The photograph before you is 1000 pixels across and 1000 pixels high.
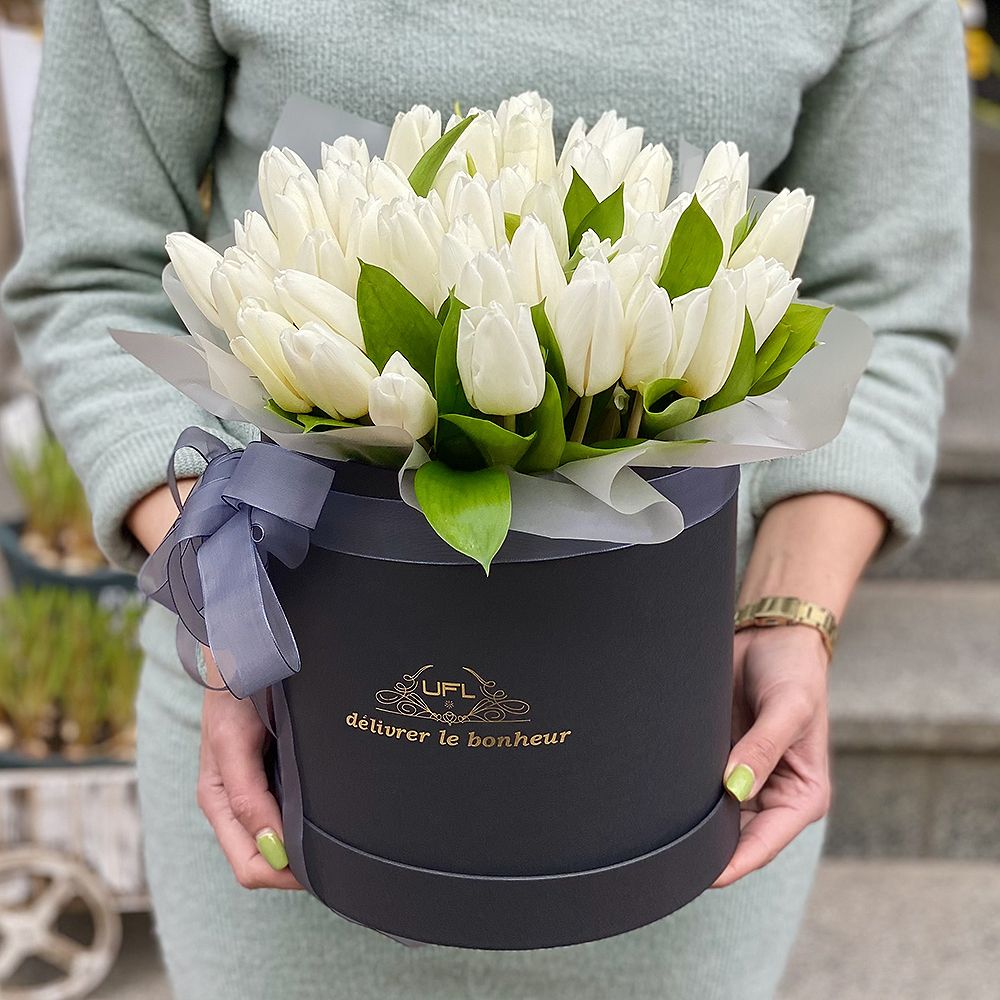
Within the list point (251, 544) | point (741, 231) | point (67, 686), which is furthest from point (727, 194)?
point (67, 686)

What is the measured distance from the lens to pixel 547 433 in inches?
18.0

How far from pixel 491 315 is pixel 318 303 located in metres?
0.07

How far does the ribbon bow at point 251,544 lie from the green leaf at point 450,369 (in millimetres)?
61

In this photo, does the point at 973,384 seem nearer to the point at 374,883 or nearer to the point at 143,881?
the point at 143,881

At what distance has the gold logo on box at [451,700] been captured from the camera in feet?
1.64

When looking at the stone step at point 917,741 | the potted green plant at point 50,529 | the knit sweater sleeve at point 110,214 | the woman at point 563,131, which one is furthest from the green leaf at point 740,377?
the potted green plant at point 50,529

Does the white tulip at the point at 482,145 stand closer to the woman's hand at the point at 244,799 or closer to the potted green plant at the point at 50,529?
the woman's hand at the point at 244,799

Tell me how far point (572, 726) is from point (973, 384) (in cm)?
186

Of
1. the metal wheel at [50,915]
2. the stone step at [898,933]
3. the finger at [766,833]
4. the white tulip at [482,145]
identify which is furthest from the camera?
the stone step at [898,933]

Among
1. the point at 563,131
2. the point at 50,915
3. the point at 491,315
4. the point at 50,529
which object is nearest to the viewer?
the point at 491,315

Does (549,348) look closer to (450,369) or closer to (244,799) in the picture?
(450,369)

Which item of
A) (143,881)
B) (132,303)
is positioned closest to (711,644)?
(132,303)

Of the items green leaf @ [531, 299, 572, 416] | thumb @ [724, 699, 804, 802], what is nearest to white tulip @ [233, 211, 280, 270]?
green leaf @ [531, 299, 572, 416]

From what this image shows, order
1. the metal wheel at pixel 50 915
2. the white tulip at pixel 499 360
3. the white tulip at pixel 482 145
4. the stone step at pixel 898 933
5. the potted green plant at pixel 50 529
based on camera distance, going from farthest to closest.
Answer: the potted green plant at pixel 50 529
the stone step at pixel 898 933
the metal wheel at pixel 50 915
the white tulip at pixel 482 145
the white tulip at pixel 499 360
